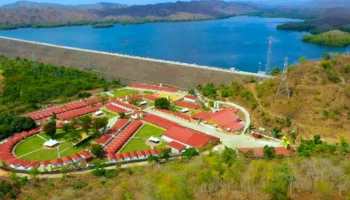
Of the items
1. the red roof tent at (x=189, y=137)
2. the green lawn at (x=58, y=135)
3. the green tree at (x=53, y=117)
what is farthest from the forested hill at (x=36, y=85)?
the red roof tent at (x=189, y=137)

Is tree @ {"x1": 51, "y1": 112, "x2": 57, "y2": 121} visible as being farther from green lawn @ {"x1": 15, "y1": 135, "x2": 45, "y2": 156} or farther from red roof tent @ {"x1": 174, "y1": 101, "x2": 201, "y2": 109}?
red roof tent @ {"x1": 174, "y1": 101, "x2": 201, "y2": 109}

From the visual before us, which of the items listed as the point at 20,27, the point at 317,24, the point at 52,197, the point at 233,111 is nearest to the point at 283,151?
the point at 233,111

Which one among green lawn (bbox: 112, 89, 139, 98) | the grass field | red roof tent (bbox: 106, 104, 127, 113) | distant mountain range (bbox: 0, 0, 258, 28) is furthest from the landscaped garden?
distant mountain range (bbox: 0, 0, 258, 28)

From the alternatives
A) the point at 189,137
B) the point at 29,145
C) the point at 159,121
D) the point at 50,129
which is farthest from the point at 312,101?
the point at 29,145

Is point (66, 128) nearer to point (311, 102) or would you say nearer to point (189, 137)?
point (189, 137)

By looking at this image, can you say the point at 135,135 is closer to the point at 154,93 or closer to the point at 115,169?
the point at 115,169

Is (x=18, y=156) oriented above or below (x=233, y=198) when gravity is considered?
below
